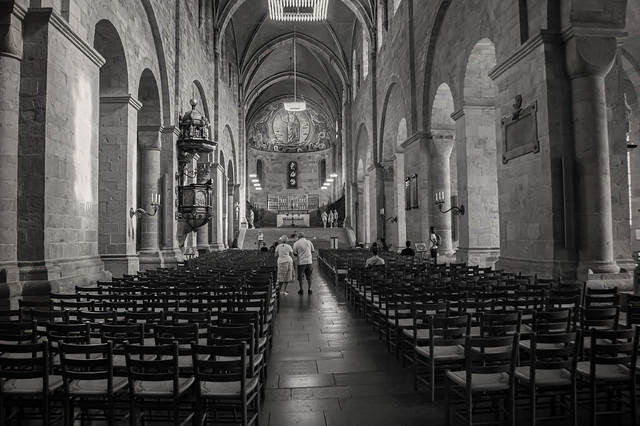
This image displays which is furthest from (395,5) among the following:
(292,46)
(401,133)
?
(292,46)

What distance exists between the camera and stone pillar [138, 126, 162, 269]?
49.0 feet

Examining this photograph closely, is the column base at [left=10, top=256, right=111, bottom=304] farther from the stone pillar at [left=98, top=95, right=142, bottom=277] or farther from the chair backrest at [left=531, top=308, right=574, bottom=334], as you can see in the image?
the chair backrest at [left=531, top=308, right=574, bottom=334]

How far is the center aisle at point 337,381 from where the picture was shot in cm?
395

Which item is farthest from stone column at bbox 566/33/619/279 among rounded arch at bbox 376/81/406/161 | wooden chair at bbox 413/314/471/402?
rounded arch at bbox 376/81/406/161

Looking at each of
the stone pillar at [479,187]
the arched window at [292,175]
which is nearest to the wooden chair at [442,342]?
the stone pillar at [479,187]

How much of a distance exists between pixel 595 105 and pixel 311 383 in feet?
22.0

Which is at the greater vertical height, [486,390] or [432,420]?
[486,390]

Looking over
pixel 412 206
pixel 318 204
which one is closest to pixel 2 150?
pixel 412 206

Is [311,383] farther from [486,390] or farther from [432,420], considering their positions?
[486,390]

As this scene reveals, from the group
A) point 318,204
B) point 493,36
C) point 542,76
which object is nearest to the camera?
point 542,76

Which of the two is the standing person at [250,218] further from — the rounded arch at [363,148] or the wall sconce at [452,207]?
the wall sconce at [452,207]

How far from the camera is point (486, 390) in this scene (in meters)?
3.50

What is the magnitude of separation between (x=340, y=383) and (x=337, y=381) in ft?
0.25

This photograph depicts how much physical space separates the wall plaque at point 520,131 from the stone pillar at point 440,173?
605 cm
